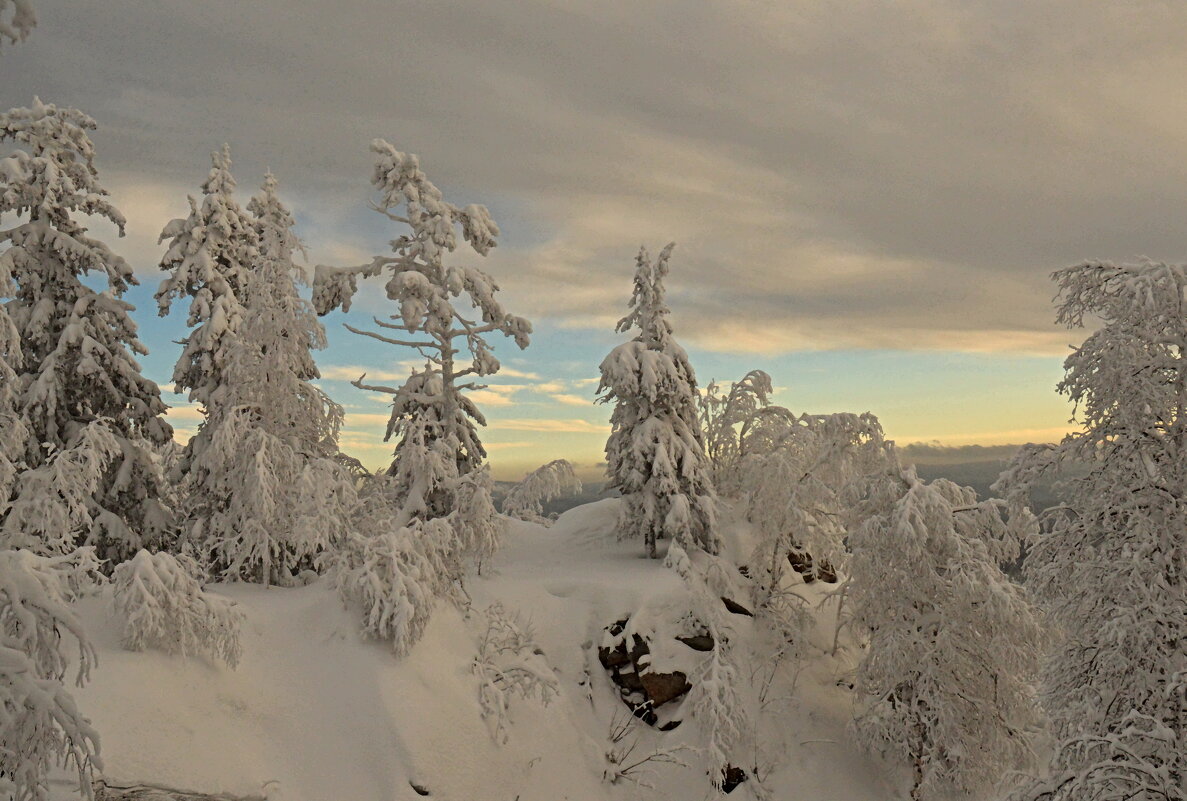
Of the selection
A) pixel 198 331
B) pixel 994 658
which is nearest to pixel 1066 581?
pixel 994 658

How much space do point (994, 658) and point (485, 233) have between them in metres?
18.5

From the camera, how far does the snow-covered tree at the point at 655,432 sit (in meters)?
24.7

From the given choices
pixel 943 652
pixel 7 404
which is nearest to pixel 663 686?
pixel 943 652

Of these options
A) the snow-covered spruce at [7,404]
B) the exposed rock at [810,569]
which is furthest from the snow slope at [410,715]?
the snow-covered spruce at [7,404]

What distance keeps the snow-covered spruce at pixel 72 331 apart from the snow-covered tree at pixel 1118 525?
20025 millimetres

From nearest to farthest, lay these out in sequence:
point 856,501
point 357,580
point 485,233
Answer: point 357,580 → point 856,501 → point 485,233

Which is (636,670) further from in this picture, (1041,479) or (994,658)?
(1041,479)

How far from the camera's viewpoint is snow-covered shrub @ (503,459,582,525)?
22.9 metres

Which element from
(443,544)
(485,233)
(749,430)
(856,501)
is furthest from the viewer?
(749,430)

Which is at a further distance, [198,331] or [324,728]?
[198,331]

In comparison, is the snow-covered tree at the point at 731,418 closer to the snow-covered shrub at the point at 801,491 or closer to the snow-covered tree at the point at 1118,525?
the snow-covered shrub at the point at 801,491

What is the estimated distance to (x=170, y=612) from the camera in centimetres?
1254

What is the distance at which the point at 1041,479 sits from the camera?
10586 millimetres

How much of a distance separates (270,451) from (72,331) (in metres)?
6.71
